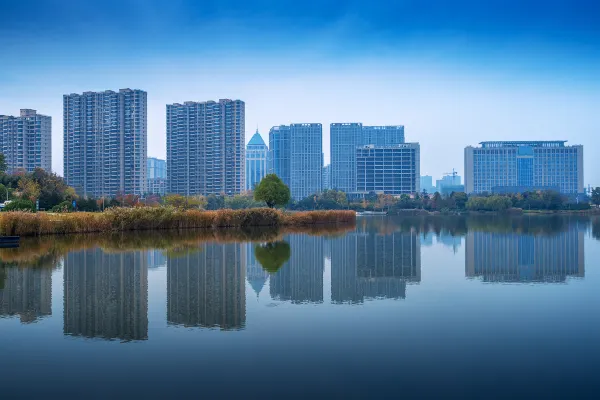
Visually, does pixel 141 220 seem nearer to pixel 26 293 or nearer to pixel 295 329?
pixel 26 293

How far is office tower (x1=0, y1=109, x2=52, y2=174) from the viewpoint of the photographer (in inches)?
3056

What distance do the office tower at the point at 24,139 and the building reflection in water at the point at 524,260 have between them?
72.4m

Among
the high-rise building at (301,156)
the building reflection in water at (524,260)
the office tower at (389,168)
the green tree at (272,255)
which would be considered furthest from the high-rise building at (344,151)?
the green tree at (272,255)

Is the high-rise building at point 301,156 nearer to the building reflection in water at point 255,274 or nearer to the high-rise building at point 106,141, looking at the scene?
the high-rise building at point 106,141

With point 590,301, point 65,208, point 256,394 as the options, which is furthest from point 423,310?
point 65,208

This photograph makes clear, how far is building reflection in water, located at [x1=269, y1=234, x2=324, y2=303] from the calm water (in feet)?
0.16

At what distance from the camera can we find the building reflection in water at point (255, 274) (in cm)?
1099

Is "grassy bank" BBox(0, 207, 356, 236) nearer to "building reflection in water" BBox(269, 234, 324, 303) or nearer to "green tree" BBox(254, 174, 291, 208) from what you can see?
"green tree" BBox(254, 174, 291, 208)

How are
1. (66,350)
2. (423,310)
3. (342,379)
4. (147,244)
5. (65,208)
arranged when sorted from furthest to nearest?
(65,208) < (147,244) < (423,310) < (66,350) < (342,379)

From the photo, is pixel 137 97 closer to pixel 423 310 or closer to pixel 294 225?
pixel 294 225

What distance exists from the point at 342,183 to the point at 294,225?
324 ft

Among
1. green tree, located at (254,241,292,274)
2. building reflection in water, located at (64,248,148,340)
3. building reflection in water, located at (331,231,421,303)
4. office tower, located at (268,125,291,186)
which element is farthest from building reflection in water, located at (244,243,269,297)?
office tower, located at (268,125,291,186)

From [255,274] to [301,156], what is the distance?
117 meters

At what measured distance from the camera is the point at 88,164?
78.4 m
